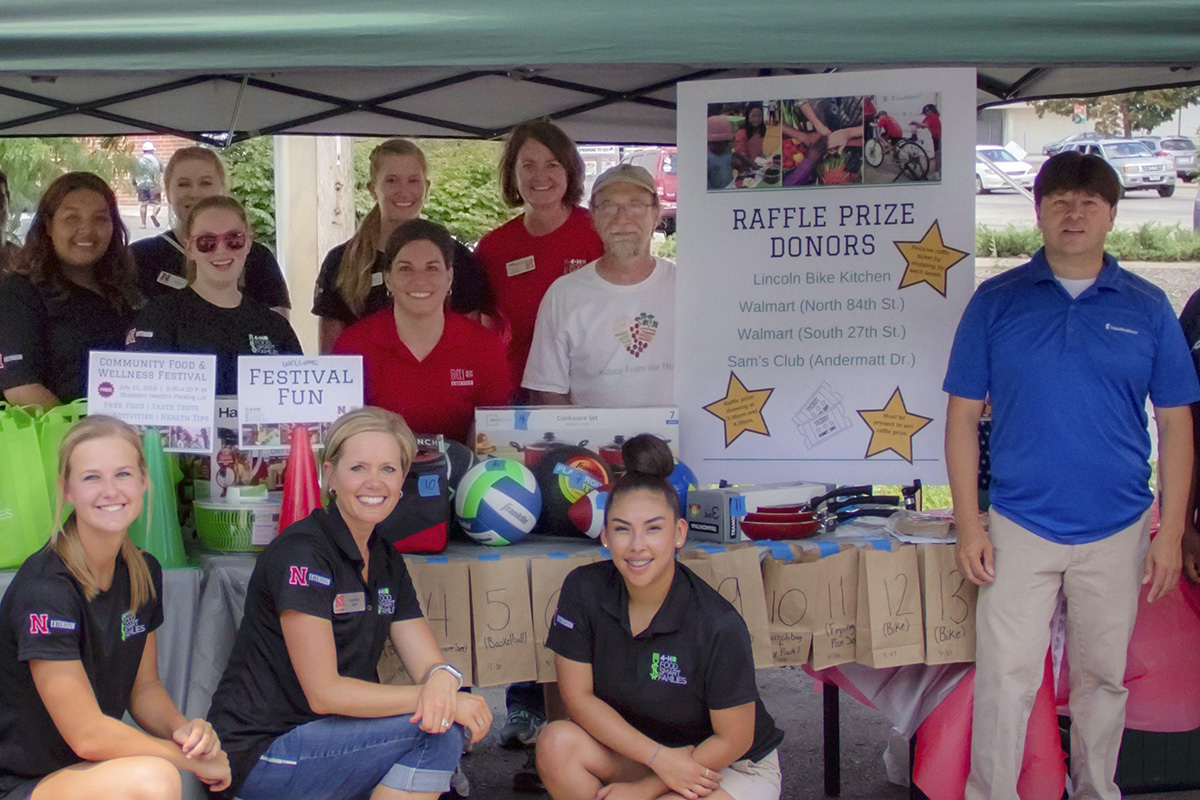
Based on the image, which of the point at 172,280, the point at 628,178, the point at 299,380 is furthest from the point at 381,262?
the point at 299,380

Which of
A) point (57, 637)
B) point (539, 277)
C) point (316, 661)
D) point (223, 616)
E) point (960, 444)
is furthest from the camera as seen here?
point (539, 277)

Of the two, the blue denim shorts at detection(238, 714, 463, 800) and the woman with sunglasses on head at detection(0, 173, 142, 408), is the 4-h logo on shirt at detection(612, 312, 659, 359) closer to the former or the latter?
the blue denim shorts at detection(238, 714, 463, 800)

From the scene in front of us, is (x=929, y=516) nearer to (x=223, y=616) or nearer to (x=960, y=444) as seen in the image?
(x=960, y=444)

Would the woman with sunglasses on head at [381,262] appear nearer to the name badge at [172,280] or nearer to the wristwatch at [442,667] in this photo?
the name badge at [172,280]

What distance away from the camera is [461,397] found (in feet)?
12.6

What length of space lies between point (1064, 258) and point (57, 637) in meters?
2.60

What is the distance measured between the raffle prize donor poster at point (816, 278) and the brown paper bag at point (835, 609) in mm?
449

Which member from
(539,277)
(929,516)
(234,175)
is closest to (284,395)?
(539,277)

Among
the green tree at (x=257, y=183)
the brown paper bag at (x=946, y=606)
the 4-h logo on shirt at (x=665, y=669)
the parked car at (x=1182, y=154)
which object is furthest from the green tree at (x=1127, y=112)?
the 4-h logo on shirt at (x=665, y=669)

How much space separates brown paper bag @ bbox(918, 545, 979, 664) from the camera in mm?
3426

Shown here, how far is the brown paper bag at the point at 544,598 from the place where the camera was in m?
3.27

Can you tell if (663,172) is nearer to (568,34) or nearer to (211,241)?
(211,241)

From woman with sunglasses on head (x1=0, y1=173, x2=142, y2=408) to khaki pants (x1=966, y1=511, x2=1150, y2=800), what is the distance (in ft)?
9.28

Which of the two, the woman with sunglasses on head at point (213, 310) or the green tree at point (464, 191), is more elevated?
the green tree at point (464, 191)
